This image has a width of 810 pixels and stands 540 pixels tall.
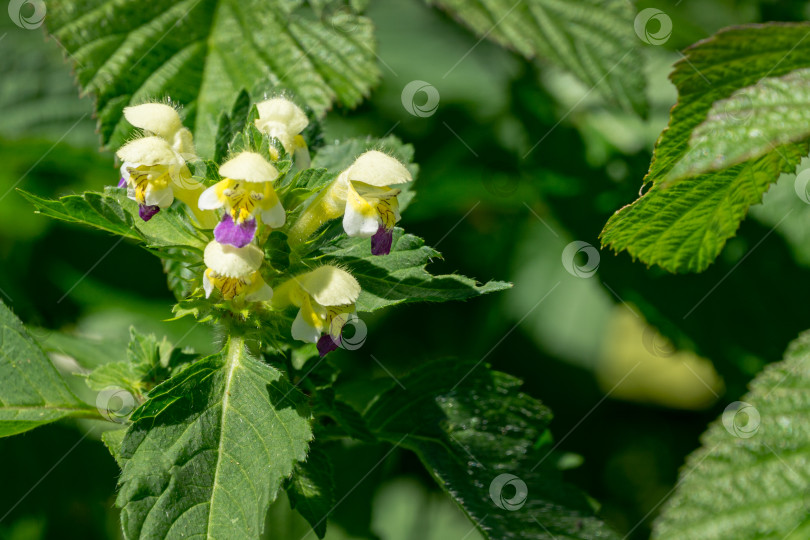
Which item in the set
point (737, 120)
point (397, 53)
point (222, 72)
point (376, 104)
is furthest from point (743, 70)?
point (397, 53)

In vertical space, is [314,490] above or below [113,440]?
above

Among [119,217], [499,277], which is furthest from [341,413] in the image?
[499,277]

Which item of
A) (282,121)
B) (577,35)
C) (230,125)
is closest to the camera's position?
(282,121)

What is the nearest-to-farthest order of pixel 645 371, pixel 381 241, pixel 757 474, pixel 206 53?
pixel 381 241 < pixel 757 474 < pixel 206 53 < pixel 645 371

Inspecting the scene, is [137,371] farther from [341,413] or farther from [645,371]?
[645,371]

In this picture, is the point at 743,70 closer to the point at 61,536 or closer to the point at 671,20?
the point at 671,20

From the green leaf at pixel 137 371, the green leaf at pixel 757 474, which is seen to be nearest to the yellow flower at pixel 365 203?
the green leaf at pixel 137 371
